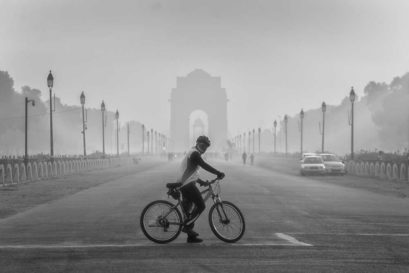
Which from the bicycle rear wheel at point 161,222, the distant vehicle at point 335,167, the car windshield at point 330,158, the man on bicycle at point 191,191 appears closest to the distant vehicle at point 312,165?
the distant vehicle at point 335,167

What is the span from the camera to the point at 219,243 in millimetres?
10859

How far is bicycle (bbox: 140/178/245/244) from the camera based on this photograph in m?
10.9

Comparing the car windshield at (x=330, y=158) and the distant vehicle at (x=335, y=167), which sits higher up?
the car windshield at (x=330, y=158)

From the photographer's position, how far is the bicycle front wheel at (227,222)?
11.0 meters

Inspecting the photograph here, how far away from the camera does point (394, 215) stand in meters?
16.2

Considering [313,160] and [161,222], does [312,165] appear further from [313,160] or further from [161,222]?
[161,222]

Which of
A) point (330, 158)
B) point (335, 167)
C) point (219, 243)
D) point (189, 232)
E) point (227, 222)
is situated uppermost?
point (330, 158)

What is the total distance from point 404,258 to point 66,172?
37.9m

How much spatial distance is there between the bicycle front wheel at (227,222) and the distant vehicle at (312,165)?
33891 mm

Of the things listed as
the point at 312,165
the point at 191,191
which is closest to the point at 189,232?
the point at 191,191

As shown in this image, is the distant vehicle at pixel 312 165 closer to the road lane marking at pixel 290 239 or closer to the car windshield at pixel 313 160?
the car windshield at pixel 313 160

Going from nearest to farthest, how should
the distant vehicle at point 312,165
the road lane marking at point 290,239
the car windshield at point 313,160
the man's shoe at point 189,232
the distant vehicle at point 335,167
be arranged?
the road lane marking at point 290,239
the man's shoe at point 189,232
the distant vehicle at point 312,165
the distant vehicle at point 335,167
the car windshield at point 313,160

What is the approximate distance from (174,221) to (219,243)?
0.77m

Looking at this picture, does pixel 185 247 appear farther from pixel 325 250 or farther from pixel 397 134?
pixel 397 134
